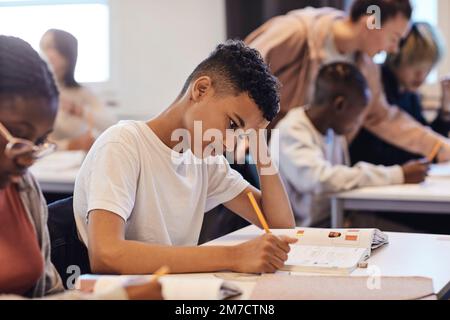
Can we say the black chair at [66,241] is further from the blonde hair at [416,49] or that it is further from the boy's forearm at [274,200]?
the blonde hair at [416,49]

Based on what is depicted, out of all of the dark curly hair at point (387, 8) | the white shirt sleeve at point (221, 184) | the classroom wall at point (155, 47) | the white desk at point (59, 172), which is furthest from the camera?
the classroom wall at point (155, 47)

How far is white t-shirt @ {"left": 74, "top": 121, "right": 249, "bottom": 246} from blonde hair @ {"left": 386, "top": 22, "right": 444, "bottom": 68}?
71.8 inches

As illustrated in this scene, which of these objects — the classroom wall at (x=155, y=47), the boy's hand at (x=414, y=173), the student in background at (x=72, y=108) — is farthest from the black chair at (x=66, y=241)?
the classroom wall at (x=155, y=47)

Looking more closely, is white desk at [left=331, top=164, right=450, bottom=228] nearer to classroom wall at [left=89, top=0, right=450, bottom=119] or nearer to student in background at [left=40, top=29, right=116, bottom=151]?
student in background at [left=40, top=29, right=116, bottom=151]

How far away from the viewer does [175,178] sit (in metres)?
1.52

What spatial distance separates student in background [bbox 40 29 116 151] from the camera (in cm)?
259

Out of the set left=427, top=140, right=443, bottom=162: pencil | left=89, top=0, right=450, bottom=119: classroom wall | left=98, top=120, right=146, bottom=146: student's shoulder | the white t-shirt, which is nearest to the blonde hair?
left=427, top=140, right=443, bottom=162: pencil

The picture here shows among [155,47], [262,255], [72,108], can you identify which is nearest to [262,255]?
[262,255]

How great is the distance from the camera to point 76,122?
10.4 feet

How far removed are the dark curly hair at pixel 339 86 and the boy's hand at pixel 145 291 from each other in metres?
1.67

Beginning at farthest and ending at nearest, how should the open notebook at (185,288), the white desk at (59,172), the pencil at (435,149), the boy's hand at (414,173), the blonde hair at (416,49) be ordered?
1. the blonde hair at (416,49)
2. the pencil at (435,149)
3. the white desk at (59,172)
4. the boy's hand at (414,173)
5. the open notebook at (185,288)

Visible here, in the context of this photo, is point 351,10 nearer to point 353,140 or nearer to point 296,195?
point 353,140

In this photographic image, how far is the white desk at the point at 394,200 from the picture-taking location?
7.82ft
